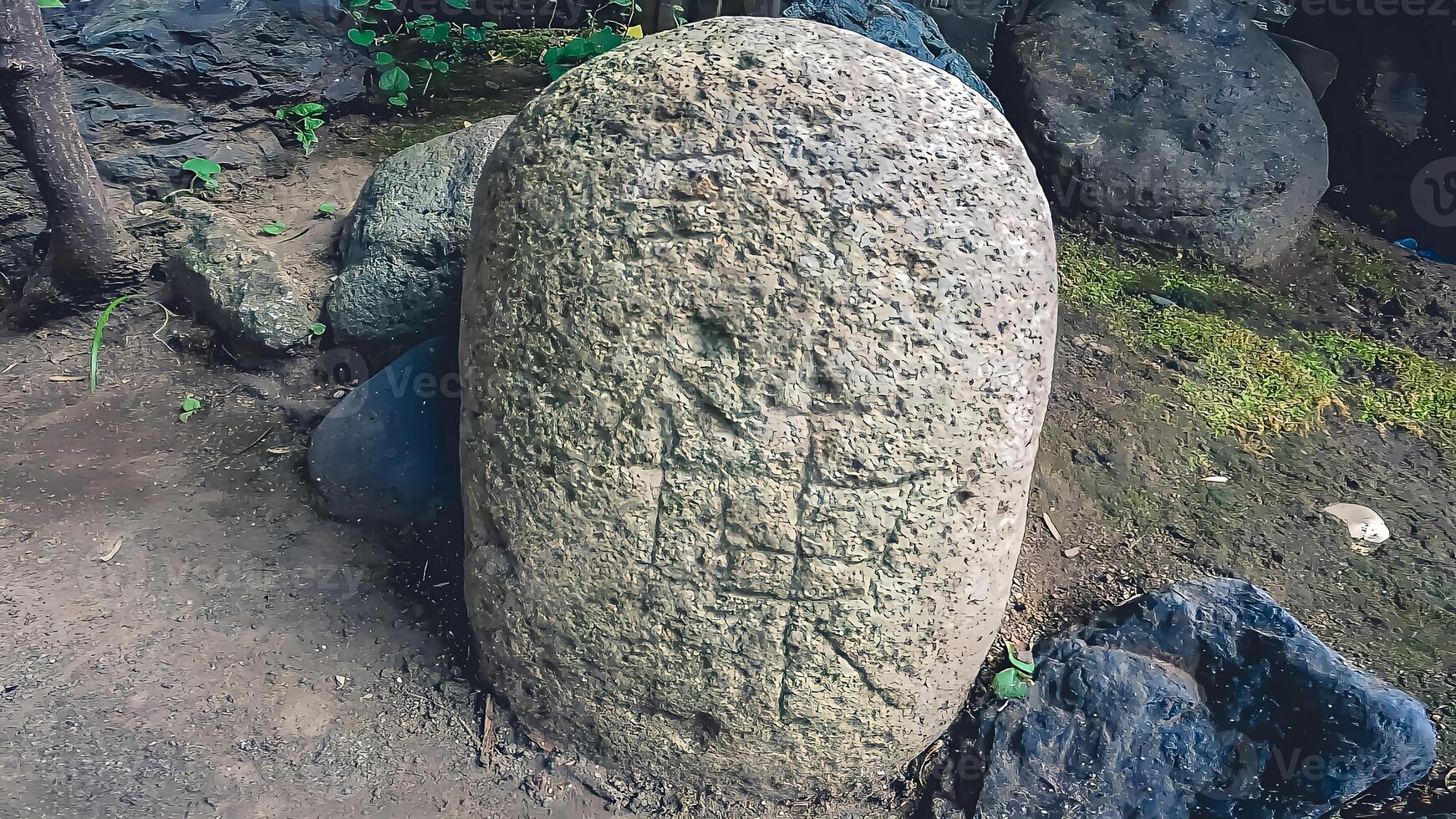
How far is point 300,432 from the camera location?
2.71m

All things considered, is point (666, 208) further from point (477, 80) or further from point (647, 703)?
point (477, 80)

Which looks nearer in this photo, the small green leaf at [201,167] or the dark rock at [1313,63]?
the small green leaf at [201,167]

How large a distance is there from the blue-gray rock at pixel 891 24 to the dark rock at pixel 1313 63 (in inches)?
88.3

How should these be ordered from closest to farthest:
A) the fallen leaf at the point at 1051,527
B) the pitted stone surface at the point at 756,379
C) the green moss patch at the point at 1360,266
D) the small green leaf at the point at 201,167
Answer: the pitted stone surface at the point at 756,379 < the fallen leaf at the point at 1051,527 < the small green leaf at the point at 201,167 < the green moss patch at the point at 1360,266

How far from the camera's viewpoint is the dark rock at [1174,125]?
402cm

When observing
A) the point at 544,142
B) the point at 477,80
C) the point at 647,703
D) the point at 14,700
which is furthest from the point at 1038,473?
the point at 477,80

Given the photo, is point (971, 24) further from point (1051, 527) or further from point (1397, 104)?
point (1051, 527)

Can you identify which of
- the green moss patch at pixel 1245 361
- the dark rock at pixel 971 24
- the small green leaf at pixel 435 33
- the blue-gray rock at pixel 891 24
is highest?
the blue-gray rock at pixel 891 24

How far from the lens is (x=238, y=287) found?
288 cm

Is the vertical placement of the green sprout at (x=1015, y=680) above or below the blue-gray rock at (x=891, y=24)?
below

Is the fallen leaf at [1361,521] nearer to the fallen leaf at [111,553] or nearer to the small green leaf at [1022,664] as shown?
the small green leaf at [1022,664]

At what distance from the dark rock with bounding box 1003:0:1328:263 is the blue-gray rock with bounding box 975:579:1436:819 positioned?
93.2 inches

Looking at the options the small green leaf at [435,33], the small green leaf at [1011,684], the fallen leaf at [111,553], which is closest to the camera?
the small green leaf at [1011,684]

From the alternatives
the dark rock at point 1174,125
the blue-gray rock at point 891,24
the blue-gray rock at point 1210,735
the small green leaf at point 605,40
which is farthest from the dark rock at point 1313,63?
the blue-gray rock at point 1210,735
